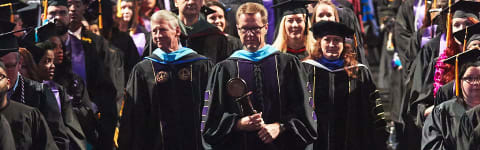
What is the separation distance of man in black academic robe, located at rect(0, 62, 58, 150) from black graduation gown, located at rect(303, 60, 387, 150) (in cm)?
256

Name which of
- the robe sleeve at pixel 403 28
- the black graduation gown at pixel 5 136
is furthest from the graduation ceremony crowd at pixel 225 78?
the robe sleeve at pixel 403 28

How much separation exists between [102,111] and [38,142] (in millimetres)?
3322

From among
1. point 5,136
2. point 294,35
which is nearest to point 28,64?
point 5,136

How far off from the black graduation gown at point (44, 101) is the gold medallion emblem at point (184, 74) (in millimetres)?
1083

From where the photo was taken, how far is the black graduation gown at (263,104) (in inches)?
289

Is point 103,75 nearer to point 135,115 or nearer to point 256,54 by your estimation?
point 135,115

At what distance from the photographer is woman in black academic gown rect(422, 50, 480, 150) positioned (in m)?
7.58

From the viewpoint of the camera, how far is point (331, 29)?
8680 mm

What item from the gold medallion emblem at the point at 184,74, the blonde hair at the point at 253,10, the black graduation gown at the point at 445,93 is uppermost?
the blonde hair at the point at 253,10

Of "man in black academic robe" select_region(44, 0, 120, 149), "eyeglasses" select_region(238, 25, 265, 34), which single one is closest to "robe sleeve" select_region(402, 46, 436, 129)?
"eyeglasses" select_region(238, 25, 265, 34)

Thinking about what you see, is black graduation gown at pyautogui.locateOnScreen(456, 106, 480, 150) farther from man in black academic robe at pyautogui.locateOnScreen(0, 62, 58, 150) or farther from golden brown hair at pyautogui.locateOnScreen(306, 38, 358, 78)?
man in black academic robe at pyautogui.locateOnScreen(0, 62, 58, 150)

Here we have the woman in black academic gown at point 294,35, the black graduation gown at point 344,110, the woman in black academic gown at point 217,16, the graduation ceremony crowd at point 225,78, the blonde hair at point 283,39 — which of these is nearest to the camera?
the graduation ceremony crowd at point 225,78

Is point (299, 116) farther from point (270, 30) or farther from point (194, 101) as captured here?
point (270, 30)

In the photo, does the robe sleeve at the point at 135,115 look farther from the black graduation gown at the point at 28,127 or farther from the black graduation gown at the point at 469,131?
the black graduation gown at the point at 469,131
